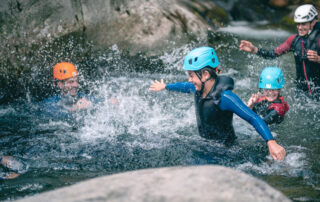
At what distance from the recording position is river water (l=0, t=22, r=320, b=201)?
402 centimetres

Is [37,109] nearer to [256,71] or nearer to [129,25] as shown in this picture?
[129,25]

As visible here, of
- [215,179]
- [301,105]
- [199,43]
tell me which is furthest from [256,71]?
[215,179]

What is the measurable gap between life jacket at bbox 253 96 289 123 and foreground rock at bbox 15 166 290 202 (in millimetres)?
3042

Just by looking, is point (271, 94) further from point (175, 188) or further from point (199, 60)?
point (175, 188)

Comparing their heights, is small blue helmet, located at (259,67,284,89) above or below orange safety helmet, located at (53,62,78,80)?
below

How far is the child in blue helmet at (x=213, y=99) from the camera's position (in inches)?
154

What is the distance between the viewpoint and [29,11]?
7.62 meters

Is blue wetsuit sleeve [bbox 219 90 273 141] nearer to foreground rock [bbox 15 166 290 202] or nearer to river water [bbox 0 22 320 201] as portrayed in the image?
river water [bbox 0 22 320 201]

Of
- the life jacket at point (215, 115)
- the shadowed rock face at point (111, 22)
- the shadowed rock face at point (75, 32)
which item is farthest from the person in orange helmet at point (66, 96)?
the life jacket at point (215, 115)

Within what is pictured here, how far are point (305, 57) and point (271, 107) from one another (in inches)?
65.9

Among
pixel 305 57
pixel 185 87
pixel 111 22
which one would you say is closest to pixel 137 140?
pixel 185 87

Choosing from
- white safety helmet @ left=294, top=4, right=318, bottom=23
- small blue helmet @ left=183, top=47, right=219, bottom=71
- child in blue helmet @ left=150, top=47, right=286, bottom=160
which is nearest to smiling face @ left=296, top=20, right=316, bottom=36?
white safety helmet @ left=294, top=4, right=318, bottom=23

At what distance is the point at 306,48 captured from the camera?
20.4 feet

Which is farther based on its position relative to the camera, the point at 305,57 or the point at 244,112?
the point at 305,57
